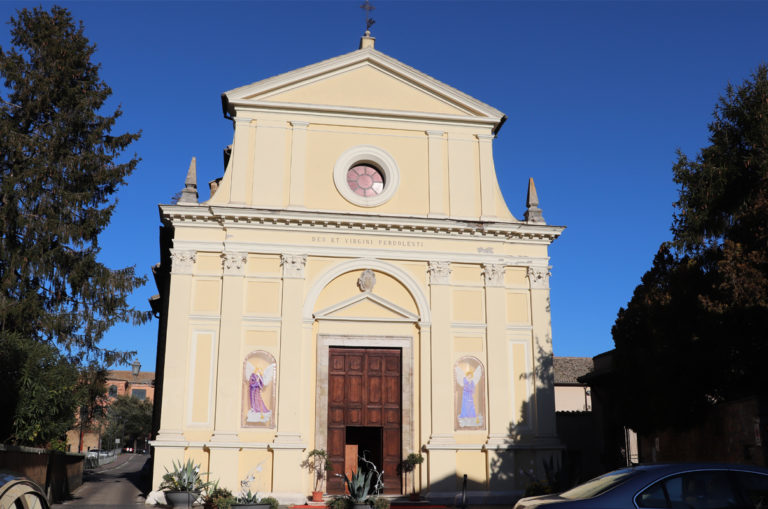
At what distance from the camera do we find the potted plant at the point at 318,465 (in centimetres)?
1898

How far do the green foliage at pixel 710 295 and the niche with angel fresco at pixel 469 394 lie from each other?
455 centimetres

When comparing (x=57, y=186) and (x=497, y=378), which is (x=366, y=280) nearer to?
(x=497, y=378)

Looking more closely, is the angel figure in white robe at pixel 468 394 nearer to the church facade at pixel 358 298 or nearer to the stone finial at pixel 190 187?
the church facade at pixel 358 298

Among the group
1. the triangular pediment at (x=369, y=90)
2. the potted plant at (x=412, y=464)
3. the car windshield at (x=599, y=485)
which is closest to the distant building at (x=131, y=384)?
the triangular pediment at (x=369, y=90)

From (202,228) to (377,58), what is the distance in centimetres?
762

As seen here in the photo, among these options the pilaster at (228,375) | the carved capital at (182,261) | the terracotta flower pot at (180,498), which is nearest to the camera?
the terracotta flower pot at (180,498)

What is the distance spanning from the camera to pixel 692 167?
20422 mm

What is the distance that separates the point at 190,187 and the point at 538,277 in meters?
10.7

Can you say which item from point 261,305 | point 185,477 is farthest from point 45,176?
point 185,477

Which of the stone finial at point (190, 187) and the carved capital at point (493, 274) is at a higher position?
the stone finial at point (190, 187)

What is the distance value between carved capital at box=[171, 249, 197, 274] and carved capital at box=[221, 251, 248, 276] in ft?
2.85

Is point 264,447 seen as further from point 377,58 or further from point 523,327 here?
point 377,58

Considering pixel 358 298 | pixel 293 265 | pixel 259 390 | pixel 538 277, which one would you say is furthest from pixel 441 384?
pixel 293 265

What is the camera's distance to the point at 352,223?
816 inches
